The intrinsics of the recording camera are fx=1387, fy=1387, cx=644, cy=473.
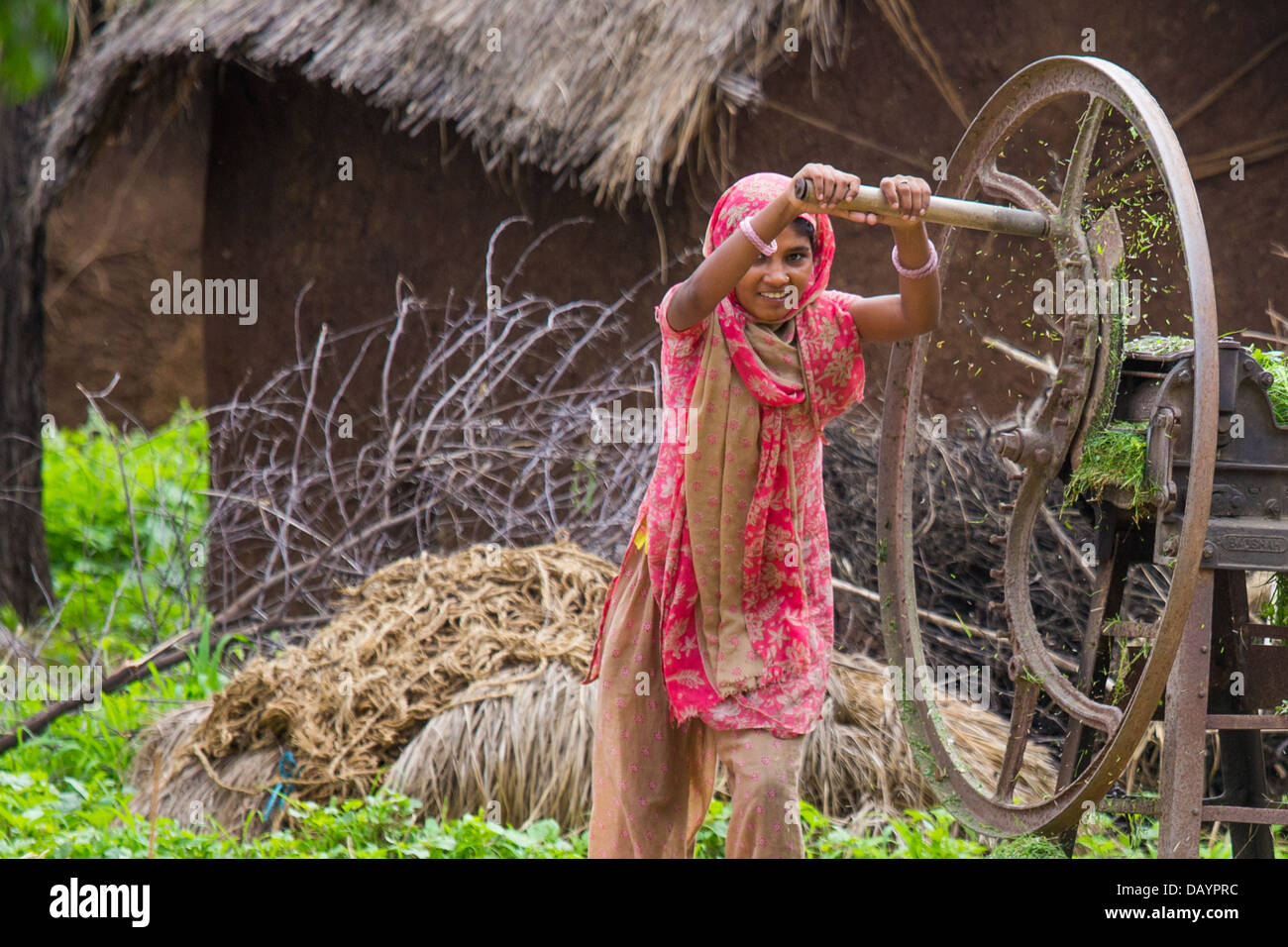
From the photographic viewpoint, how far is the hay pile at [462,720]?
3.81 m

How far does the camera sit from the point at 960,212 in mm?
2547

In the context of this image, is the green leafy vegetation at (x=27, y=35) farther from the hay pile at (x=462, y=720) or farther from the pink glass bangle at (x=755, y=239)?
the hay pile at (x=462, y=720)

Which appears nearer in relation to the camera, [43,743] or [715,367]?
[715,367]

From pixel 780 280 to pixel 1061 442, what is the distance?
2.46 ft

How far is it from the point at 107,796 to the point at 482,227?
8.85 feet

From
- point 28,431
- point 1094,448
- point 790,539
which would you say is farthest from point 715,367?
point 28,431

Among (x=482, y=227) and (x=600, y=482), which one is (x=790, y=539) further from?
(x=482, y=227)

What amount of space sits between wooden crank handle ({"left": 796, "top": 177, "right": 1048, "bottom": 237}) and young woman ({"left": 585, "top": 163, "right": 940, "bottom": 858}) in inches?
2.0

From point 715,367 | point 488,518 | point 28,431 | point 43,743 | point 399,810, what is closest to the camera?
point 715,367

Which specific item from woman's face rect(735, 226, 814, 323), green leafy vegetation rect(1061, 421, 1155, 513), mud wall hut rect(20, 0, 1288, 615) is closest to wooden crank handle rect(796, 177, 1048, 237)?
woman's face rect(735, 226, 814, 323)

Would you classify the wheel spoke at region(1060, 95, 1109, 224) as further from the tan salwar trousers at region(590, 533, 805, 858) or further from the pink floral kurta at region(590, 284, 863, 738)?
the tan salwar trousers at region(590, 533, 805, 858)

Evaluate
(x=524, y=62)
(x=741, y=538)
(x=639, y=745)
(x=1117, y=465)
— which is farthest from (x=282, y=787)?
(x=524, y=62)

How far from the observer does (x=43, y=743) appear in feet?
14.7

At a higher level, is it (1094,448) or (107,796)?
(1094,448)
